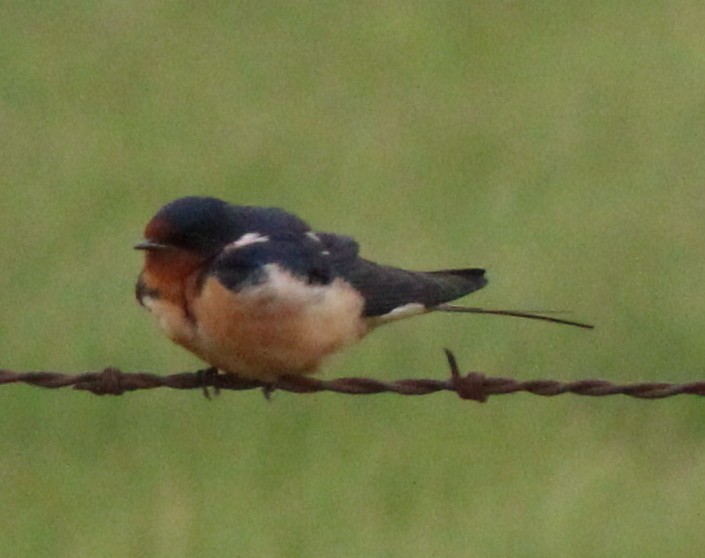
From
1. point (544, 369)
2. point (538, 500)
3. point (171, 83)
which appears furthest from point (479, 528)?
point (171, 83)

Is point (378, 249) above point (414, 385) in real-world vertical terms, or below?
above

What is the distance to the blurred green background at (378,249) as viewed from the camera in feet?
19.6

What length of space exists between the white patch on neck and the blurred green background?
134cm

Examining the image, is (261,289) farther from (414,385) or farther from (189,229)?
(414,385)

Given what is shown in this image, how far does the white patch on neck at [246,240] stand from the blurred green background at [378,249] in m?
1.34

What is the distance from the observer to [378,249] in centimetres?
818

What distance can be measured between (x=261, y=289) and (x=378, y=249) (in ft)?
12.6

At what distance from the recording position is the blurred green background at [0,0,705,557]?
19.6 ft

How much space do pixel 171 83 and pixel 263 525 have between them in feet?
19.1

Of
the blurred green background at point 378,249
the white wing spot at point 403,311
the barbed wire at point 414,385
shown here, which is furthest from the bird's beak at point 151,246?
the blurred green background at point 378,249

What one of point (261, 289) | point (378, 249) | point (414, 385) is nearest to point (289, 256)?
point (261, 289)

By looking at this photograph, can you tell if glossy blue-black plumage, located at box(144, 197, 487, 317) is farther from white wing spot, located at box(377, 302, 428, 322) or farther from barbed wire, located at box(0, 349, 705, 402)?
barbed wire, located at box(0, 349, 705, 402)

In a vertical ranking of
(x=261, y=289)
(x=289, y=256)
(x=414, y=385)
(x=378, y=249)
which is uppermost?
(x=378, y=249)

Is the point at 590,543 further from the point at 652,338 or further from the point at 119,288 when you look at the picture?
the point at 119,288
